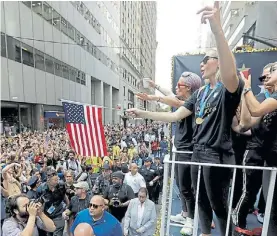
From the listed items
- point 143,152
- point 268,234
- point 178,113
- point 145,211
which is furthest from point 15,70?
point 268,234

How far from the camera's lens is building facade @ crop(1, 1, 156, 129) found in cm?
1444

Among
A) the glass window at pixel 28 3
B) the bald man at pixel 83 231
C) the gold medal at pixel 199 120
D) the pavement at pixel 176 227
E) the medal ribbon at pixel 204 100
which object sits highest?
the glass window at pixel 28 3

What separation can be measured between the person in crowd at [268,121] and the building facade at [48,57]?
500cm

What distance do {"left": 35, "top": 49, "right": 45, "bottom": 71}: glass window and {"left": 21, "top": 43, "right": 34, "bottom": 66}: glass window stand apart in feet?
1.78

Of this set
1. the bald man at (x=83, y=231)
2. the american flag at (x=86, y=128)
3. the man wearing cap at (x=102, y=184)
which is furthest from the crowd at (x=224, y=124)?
the man wearing cap at (x=102, y=184)

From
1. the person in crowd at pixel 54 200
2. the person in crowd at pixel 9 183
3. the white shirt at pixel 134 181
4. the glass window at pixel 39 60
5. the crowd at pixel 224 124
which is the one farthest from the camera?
the glass window at pixel 39 60

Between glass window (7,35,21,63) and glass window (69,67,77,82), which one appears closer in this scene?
glass window (7,35,21,63)

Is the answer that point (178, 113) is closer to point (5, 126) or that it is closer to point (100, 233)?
point (100, 233)

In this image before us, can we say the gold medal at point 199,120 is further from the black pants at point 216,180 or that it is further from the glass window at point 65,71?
the glass window at point 65,71

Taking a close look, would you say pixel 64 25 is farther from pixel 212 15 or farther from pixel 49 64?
pixel 212 15

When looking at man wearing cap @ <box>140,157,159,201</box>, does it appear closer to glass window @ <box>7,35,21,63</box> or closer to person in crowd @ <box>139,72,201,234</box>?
person in crowd @ <box>139,72,201,234</box>

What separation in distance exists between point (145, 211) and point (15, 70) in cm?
1351

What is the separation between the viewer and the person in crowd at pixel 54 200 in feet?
14.8

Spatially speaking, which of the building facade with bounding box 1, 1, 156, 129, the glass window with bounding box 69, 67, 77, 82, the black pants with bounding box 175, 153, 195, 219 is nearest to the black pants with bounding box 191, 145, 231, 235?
the black pants with bounding box 175, 153, 195, 219
